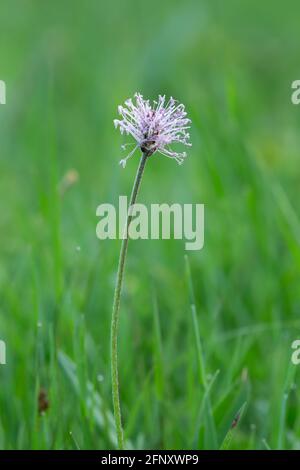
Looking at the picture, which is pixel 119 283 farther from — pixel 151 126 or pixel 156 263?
pixel 156 263

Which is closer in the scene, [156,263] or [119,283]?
[119,283]

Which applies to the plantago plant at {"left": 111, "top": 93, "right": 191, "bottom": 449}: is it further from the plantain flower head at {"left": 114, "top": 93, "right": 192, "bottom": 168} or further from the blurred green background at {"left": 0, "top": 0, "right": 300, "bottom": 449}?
the blurred green background at {"left": 0, "top": 0, "right": 300, "bottom": 449}

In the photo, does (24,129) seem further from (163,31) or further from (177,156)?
(177,156)

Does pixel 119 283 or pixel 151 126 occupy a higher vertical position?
pixel 151 126

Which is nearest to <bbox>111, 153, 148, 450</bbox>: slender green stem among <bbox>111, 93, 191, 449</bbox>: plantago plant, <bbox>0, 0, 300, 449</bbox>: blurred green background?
<bbox>111, 93, 191, 449</bbox>: plantago plant

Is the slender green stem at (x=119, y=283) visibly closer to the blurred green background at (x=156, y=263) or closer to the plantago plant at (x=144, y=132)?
the plantago plant at (x=144, y=132)

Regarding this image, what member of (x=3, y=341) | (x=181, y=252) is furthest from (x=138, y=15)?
(x=3, y=341)

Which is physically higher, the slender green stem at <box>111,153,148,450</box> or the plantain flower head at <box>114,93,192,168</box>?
the plantain flower head at <box>114,93,192,168</box>

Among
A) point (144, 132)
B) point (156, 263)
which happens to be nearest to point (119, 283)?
point (144, 132)
